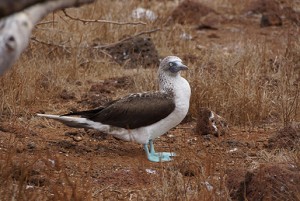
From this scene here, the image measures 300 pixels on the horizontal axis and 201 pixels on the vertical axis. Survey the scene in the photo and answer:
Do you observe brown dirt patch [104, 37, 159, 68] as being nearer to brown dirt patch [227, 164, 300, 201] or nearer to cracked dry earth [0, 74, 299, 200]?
cracked dry earth [0, 74, 299, 200]

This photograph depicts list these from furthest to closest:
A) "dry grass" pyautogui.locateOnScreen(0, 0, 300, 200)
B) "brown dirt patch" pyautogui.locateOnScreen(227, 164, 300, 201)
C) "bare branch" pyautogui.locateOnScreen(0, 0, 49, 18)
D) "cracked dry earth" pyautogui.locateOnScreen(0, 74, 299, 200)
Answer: "dry grass" pyautogui.locateOnScreen(0, 0, 300, 200) < "cracked dry earth" pyautogui.locateOnScreen(0, 74, 299, 200) < "brown dirt patch" pyautogui.locateOnScreen(227, 164, 300, 201) < "bare branch" pyautogui.locateOnScreen(0, 0, 49, 18)

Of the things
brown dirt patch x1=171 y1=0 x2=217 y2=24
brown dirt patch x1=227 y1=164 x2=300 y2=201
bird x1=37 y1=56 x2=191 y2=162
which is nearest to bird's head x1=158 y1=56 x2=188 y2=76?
bird x1=37 y1=56 x2=191 y2=162

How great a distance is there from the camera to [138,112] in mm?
5824

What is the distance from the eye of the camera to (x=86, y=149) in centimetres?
600

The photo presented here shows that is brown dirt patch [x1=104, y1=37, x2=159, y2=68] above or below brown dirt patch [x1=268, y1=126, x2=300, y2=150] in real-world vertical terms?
below

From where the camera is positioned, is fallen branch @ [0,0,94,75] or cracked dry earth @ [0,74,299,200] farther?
cracked dry earth @ [0,74,299,200]

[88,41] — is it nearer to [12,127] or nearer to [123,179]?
[12,127]

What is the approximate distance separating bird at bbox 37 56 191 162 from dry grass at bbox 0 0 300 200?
273 millimetres

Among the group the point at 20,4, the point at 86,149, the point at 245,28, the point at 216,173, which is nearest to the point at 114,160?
the point at 86,149

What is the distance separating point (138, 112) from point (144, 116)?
55mm

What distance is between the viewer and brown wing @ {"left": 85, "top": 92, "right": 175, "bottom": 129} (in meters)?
5.79

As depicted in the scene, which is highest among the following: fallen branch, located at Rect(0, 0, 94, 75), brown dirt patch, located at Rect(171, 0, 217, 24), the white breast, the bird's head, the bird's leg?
fallen branch, located at Rect(0, 0, 94, 75)

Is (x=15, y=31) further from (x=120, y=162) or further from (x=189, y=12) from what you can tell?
(x=189, y=12)

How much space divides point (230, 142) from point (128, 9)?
488 centimetres
